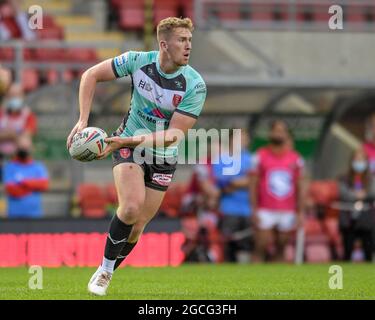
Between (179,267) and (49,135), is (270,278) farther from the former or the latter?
(49,135)

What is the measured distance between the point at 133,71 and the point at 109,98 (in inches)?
327

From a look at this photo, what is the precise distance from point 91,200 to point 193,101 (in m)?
7.91

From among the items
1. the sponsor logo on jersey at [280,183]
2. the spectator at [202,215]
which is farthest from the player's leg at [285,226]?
the spectator at [202,215]

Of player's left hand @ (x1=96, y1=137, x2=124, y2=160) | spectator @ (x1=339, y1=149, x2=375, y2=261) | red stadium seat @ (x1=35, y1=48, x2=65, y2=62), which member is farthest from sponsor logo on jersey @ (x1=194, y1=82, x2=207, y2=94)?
red stadium seat @ (x1=35, y1=48, x2=65, y2=62)

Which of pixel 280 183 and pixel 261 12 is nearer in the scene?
pixel 280 183

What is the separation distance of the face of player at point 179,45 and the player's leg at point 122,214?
39.6 inches

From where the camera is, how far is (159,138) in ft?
33.8

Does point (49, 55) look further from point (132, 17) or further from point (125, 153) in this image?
point (125, 153)

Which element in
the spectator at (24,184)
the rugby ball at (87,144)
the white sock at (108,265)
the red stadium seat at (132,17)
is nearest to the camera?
the rugby ball at (87,144)

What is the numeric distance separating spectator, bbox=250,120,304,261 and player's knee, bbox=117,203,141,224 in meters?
6.48

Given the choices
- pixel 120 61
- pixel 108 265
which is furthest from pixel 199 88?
pixel 108 265

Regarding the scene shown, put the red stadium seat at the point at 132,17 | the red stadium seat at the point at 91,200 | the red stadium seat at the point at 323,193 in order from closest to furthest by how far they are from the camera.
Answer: the red stadium seat at the point at 91,200 → the red stadium seat at the point at 323,193 → the red stadium seat at the point at 132,17

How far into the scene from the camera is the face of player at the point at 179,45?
10375 millimetres

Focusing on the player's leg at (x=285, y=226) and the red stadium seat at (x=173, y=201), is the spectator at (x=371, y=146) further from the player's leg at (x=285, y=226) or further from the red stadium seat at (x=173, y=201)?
the red stadium seat at (x=173, y=201)
